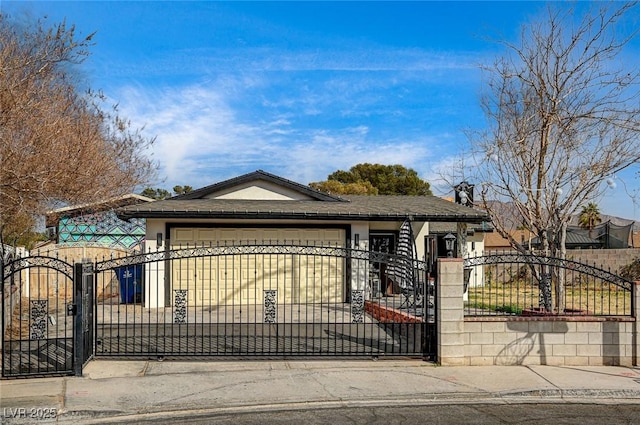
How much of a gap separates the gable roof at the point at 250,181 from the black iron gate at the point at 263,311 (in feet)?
8.27

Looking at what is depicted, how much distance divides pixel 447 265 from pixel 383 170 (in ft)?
141

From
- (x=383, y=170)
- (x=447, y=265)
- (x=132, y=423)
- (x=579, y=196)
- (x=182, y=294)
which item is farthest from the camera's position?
(x=383, y=170)

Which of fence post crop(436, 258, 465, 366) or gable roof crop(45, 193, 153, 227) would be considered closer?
fence post crop(436, 258, 465, 366)

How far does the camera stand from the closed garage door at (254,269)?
60.3 ft

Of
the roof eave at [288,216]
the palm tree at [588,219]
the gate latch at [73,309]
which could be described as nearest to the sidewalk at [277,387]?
the gate latch at [73,309]

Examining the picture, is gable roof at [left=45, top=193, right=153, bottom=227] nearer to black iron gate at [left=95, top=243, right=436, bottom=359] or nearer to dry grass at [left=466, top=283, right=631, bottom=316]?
black iron gate at [left=95, top=243, right=436, bottom=359]

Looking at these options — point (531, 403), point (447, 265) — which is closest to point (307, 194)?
point (447, 265)

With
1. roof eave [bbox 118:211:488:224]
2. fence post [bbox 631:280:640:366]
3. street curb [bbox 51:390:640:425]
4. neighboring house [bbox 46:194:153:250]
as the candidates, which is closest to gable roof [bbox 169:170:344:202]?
roof eave [bbox 118:211:488:224]

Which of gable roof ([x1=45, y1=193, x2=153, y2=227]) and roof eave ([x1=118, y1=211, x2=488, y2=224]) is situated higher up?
gable roof ([x1=45, y1=193, x2=153, y2=227])

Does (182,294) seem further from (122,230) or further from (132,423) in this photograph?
(122,230)

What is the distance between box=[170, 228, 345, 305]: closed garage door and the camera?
724 inches

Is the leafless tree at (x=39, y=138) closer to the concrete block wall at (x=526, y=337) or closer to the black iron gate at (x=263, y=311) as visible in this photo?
the black iron gate at (x=263, y=311)

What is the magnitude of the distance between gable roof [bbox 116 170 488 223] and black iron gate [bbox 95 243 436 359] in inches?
45.4

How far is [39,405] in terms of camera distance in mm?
7637
